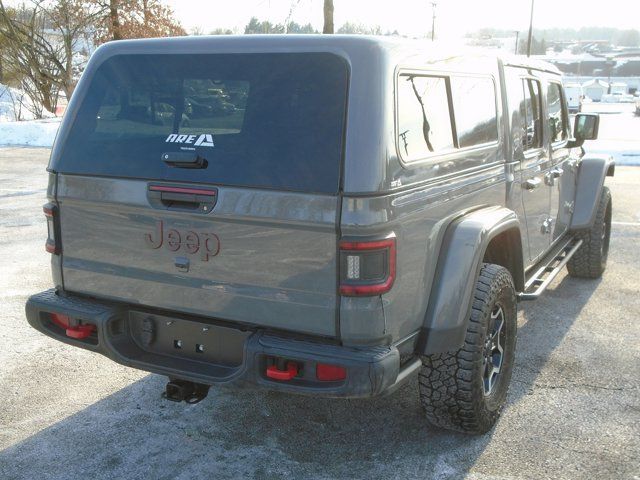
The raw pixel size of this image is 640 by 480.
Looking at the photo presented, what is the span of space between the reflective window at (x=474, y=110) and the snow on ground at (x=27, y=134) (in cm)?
1749

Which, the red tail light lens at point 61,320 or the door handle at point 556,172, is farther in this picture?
the door handle at point 556,172

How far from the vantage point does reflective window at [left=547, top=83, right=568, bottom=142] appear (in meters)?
5.40

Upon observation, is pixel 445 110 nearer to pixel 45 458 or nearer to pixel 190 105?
pixel 190 105

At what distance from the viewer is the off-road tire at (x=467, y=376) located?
3.40m

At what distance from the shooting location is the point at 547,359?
15.4 ft

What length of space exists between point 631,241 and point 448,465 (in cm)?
597

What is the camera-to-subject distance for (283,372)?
2.91 m

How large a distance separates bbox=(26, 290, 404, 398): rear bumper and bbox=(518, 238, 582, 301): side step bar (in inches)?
69.8

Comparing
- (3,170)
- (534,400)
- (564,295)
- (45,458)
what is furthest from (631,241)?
(3,170)

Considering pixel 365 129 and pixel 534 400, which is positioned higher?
pixel 365 129

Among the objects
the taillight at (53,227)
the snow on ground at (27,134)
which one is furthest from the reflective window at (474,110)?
the snow on ground at (27,134)

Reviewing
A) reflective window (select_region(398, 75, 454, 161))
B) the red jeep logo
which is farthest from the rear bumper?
reflective window (select_region(398, 75, 454, 161))

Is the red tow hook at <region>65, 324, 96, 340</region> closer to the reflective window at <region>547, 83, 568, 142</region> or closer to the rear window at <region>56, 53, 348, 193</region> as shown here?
the rear window at <region>56, 53, 348, 193</region>

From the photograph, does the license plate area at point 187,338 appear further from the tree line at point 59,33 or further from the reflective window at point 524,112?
the tree line at point 59,33
